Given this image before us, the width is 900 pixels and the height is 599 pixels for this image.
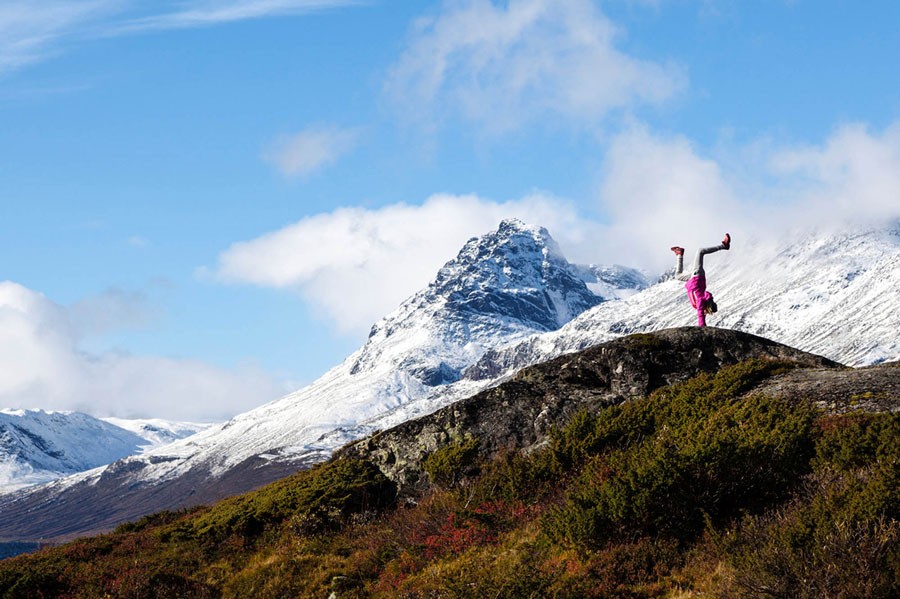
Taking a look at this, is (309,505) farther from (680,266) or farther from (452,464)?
(680,266)

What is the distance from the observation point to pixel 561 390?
26.4 m

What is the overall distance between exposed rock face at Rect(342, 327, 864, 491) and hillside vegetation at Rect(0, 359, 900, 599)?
2.91ft

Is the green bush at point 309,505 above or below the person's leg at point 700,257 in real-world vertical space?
below

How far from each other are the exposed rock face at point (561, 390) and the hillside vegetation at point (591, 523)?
2.91 feet

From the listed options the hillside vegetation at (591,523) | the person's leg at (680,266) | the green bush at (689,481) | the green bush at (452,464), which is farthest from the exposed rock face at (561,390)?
the green bush at (689,481)

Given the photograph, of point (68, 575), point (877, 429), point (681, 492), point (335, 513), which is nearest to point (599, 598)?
point (681, 492)

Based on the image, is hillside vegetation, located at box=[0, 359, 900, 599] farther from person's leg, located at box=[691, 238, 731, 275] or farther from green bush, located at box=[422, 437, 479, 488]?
person's leg, located at box=[691, 238, 731, 275]

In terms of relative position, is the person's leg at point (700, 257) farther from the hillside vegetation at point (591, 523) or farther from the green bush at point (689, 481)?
the green bush at point (689, 481)

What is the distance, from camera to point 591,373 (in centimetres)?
2766

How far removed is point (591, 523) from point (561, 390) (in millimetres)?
11531

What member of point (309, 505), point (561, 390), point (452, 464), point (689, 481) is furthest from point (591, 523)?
point (561, 390)

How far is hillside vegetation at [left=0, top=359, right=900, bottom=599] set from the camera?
12.7 metres

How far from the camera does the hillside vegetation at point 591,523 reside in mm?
12672

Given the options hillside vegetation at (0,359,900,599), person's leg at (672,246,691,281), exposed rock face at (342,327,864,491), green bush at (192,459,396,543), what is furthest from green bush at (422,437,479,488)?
person's leg at (672,246,691,281)
